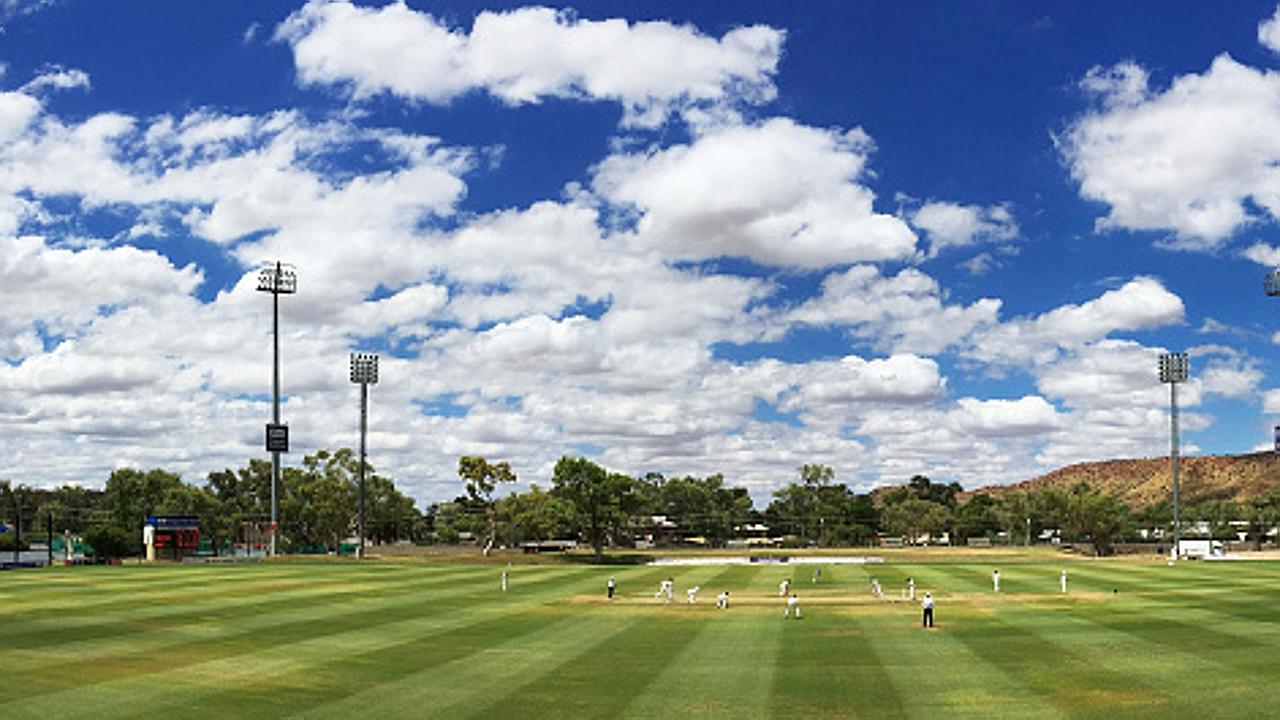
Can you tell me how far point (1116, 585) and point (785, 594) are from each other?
1055 inches

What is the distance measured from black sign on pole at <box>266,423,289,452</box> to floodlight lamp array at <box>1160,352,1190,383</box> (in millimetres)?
114390

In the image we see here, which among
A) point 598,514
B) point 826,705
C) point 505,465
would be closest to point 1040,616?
point 826,705

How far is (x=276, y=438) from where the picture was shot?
452ft

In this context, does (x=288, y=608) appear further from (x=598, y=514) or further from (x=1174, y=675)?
(x=598, y=514)

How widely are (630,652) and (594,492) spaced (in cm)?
→ 10290

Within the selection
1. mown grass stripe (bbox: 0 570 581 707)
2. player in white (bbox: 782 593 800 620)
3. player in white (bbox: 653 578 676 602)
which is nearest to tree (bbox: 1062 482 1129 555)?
player in white (bbox: 653 578 676 602)

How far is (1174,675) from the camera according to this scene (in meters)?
39.1

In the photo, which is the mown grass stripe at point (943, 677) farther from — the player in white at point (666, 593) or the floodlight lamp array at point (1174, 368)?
the floodlight lamp array at point (1174, 368)

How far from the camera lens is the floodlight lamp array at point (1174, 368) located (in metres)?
148

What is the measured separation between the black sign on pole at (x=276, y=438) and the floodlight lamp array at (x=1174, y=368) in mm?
114390

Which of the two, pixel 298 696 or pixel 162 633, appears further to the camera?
pixel 162 633

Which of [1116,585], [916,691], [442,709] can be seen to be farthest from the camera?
[1116,585]

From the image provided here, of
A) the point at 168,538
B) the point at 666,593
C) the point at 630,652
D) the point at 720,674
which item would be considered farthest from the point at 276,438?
the point at 720,674

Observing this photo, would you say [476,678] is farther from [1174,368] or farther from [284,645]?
[1174,368]
